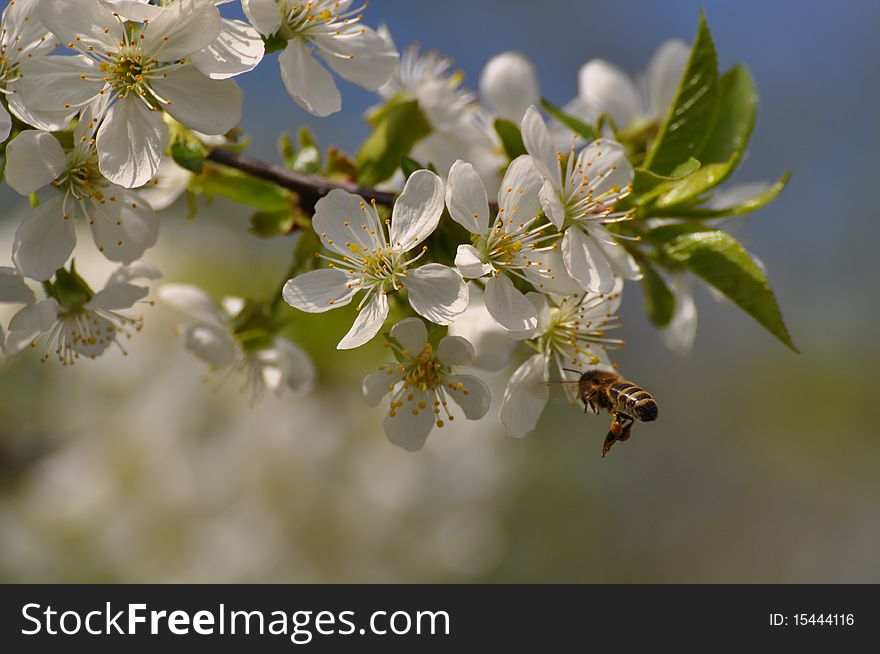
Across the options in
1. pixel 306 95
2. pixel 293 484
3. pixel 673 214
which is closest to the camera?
pixel 306 95

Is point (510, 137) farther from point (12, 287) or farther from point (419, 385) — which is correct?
point (12, 287)

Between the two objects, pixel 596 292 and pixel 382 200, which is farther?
pixel 382 200

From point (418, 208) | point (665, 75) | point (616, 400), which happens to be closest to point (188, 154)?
point (418, 208)

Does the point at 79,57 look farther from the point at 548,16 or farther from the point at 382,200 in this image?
the point at 548,16

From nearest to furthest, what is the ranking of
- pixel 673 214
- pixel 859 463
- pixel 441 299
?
pixel 441 299
pixel 673 214
pixel 859 463

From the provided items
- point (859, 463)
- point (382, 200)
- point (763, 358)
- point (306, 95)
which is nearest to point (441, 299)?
point (382, 200)

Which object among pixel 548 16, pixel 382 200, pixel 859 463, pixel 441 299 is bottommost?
pixel 441 299

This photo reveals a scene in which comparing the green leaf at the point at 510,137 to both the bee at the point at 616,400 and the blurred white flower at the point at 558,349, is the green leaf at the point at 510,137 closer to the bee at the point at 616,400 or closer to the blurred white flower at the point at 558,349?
the blurred white flower at the point at 558,349

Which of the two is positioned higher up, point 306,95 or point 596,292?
point 306,95
